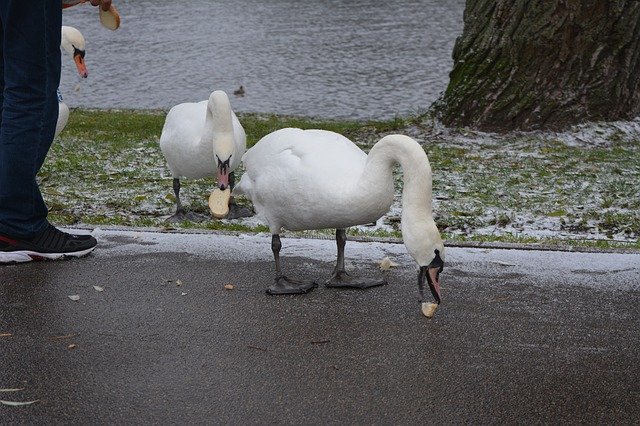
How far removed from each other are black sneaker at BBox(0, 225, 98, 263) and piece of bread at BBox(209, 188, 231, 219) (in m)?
0.74

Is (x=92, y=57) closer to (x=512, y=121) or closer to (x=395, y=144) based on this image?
(x=512, y=121)

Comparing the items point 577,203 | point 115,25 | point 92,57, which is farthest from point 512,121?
point 92,57

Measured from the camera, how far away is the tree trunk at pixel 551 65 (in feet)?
28.8

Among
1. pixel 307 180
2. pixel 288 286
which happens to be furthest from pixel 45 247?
pixel 307 180

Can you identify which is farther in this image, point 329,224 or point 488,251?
point 488,251

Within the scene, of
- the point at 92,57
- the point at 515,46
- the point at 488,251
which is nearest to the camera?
the point at 488,251

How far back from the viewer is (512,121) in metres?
9.04

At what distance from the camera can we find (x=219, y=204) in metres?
4.85

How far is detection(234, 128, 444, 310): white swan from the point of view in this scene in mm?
3943

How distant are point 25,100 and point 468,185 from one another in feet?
11.4

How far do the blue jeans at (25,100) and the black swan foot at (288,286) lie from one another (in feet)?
4.31

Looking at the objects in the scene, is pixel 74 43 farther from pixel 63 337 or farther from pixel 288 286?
pixel 63 337

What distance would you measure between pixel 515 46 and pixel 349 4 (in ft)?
58.6

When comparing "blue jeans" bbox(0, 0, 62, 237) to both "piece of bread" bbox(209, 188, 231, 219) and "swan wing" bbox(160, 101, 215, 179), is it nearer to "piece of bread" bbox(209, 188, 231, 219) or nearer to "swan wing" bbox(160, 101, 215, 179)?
"piece of bread" bbox(209, 188, 231, 219)
